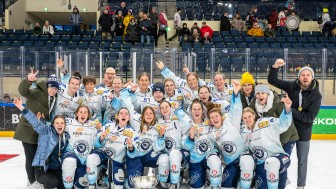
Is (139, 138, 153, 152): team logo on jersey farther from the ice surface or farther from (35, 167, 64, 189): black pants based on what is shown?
the ice surface

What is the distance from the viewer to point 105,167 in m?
6.54

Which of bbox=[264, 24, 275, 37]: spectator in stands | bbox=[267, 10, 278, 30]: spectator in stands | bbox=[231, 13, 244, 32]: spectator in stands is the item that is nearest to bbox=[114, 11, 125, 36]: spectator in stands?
bbox=[231, 13, 244, 32]: spectator in stands

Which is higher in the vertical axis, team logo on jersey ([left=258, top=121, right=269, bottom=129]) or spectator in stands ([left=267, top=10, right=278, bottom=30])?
spectator in stands ([left=267, top=10, right=278, bottom=30])

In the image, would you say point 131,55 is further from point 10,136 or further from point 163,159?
point 163,159

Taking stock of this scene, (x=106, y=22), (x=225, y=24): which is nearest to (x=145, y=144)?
(x=106, y=22)

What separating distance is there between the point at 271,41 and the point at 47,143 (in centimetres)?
1118

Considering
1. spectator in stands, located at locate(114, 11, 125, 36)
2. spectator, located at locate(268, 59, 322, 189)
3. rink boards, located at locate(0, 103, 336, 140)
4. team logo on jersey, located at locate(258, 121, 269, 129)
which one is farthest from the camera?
spectator in stands, located at locate(114, 11, 125, 36)

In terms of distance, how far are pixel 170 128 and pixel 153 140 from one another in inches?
10.2

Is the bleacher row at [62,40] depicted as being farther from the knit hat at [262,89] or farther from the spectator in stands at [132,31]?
the knit hat at [262,89]

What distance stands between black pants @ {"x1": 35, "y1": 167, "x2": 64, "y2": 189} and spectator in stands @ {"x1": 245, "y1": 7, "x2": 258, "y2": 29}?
482 inches

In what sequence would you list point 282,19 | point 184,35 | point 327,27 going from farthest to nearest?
1. point 282,19
2. point 327,27
3. point 184,35

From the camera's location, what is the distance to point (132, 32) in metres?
16.0

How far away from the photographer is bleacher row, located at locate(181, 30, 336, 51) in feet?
51.9

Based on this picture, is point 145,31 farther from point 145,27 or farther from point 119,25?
point 119,25
